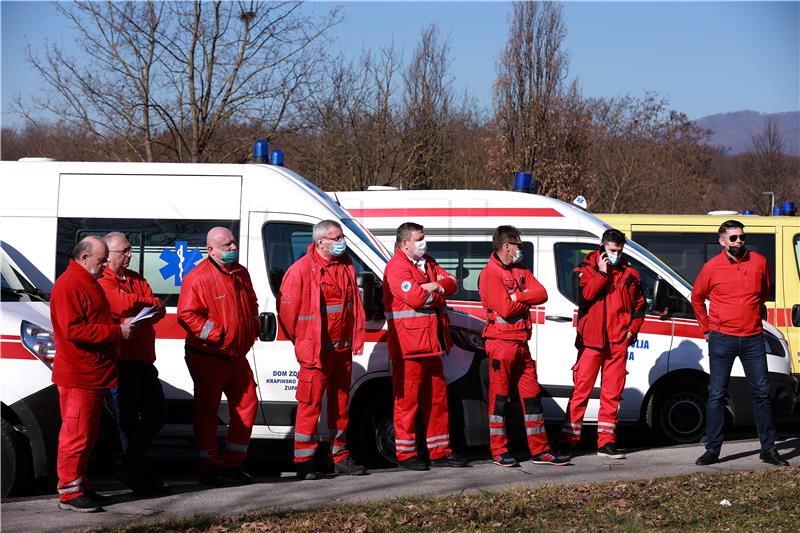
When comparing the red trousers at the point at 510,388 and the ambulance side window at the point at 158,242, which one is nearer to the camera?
the red trousers at the point at 510,388

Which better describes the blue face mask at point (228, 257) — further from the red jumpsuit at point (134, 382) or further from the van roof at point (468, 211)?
the van roof at point (468, 211)

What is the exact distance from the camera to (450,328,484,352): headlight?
344 inches

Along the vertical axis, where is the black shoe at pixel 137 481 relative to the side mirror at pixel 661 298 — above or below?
below

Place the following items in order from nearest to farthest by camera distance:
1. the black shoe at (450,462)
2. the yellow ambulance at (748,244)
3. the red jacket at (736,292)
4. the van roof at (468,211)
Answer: the black shoe at (450,462), the red jacket at (736,292), the van roof at (468,211), the yellow ambulance at (748,244)

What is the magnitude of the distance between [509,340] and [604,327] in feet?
3.10

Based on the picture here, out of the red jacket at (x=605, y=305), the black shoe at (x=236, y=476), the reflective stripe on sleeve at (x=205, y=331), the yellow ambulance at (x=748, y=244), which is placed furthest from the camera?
the yellow ambulance at (x=748, y=244)

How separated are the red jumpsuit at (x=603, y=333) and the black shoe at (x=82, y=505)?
3924 mm

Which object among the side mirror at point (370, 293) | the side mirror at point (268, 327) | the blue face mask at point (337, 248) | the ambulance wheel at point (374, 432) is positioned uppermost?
the blue face mask at point (337, 248)

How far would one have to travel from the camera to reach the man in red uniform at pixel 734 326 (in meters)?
8.41

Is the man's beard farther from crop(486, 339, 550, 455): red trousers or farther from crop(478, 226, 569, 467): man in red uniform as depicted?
crop(486, 339, 550, 455): red trousers

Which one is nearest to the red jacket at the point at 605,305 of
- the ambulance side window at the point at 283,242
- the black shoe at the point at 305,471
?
the ambulance side window at the point at 283,242

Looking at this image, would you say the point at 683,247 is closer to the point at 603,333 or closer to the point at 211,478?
the point at 603,333

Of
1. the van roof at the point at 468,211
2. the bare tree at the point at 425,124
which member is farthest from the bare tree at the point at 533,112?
the van roof at the point at 468,211

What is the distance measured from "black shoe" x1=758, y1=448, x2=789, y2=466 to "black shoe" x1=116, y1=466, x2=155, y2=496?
4.94 metres
